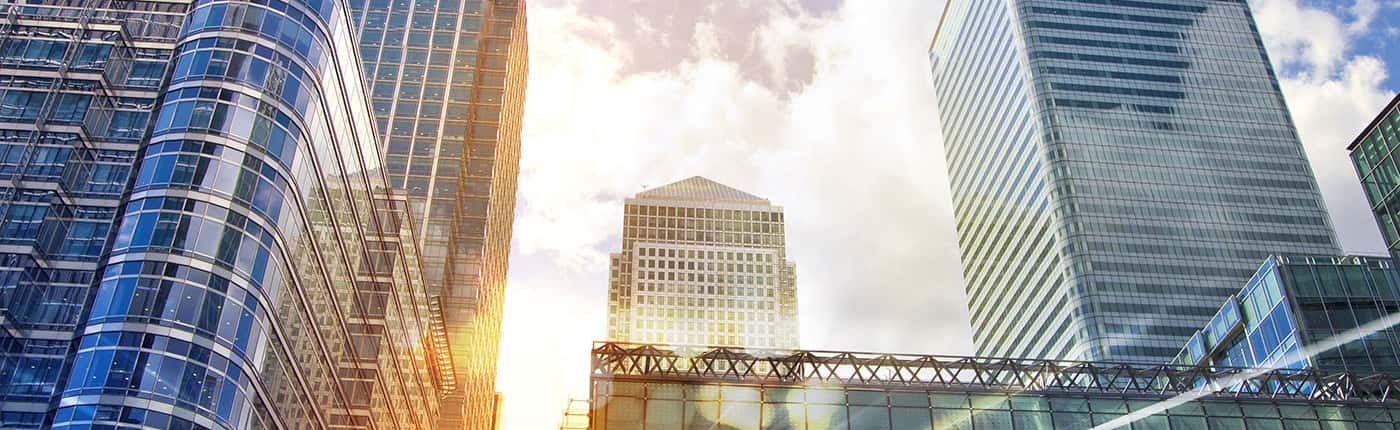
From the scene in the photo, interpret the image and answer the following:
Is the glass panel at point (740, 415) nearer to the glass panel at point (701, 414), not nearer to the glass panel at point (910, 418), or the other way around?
the glass panel at point (701, 414)

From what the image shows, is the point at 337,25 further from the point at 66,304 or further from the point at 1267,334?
the point at 1267,334

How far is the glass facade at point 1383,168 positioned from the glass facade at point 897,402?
20389 millimetres

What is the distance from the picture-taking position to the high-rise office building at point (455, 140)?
13575 centimetres

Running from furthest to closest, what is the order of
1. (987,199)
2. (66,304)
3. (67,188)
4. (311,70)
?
1. (987,199)
2. (311,70)
3. (67,188)
4. (66,304)

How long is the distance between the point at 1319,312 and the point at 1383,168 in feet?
38.9

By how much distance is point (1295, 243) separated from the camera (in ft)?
552

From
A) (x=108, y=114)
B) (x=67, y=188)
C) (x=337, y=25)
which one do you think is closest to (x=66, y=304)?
(x=67, y=188)

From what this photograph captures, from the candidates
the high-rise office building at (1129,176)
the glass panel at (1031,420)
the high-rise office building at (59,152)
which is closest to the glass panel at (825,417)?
the glass panel at (1031,420)

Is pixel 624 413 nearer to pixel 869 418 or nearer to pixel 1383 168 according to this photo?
pixel 869 418

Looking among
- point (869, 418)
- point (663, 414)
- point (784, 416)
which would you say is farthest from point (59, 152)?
point (869, 418)

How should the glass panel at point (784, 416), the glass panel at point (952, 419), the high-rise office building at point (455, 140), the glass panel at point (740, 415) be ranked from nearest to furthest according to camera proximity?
1. the glass panel at point (740, 415)
2. the glass panel at point (784, 416)
3. the glass panel at point (952, 419)
4. the high-rise office building at point (455, 140)

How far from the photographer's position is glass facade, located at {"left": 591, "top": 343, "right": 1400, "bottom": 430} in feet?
203

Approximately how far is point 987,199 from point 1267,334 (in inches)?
4702

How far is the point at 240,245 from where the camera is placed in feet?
195
